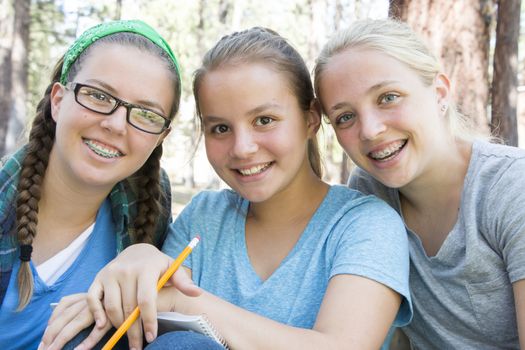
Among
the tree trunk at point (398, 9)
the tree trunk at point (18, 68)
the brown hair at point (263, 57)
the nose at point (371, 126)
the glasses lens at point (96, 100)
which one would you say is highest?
the tree trunk at point (398, 9)

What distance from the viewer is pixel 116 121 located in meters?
2.01

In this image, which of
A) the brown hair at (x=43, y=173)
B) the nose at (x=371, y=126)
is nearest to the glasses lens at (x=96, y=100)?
the brown hair at (x=43, y=173)

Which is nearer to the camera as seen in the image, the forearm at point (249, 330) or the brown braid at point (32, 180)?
the forearm at point (249, 330)

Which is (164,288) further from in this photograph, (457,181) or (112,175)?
(457,181)

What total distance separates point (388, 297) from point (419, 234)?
49cm

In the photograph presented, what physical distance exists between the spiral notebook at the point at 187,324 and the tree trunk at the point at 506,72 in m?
3.13

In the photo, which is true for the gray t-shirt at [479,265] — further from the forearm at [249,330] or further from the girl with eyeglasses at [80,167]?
the girl with eyeglasses at [80,167]

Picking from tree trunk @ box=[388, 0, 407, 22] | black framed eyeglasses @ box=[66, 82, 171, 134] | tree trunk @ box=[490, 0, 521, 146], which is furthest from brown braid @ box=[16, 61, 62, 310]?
tree trunk @ box=[490, 0, 521, 146]

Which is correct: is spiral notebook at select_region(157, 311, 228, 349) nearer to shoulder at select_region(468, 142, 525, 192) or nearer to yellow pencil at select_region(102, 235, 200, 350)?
yellow pencil at select_region(102, 235, 200, 350)

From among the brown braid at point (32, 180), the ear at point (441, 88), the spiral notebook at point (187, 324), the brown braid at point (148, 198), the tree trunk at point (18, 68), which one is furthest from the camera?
the tree trunk at point (18, 68)

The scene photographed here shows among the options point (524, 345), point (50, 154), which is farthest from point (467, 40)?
point (50, 154)

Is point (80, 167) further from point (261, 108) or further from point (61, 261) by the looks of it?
point (261, 108)

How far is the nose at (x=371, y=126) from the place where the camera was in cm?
196

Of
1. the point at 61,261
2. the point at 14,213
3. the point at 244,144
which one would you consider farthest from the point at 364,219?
the point at 14,213
